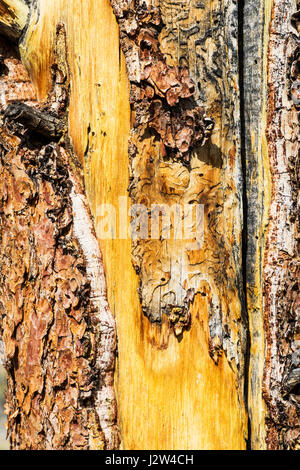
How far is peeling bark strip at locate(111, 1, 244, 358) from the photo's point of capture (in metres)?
1.14

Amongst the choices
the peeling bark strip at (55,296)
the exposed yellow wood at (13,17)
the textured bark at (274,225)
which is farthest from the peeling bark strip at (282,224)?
the exposed yellow wood at (13,17)

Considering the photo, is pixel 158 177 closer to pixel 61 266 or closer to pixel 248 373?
pixel 61 266

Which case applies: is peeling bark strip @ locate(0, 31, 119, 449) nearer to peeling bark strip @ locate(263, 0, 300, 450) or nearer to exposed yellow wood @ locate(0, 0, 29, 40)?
exposed yellow wood @ locate(0, 0, 29, 40)

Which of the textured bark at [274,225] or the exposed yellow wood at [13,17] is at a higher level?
the exposed yellow wood at [13,17]

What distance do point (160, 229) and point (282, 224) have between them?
12.1 inches

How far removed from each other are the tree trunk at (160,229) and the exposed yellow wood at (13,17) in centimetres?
12

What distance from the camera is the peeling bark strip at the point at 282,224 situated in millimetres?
1190

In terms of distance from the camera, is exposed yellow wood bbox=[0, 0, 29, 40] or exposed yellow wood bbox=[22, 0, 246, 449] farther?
exposed yellow wood bbox=[0, 0, 29, 40]

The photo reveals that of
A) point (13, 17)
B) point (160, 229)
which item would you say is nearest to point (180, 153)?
point (160, 229)

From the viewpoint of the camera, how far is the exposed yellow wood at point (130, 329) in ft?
3.85

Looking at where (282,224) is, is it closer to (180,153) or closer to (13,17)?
(180,153)

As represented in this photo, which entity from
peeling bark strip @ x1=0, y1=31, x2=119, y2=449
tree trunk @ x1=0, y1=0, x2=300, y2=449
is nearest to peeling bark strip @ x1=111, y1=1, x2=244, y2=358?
tree trunk @ x1=0, y1=0, x2=300, y2=449

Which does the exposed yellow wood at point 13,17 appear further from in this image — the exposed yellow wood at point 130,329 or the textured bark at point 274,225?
the textured bark at point 274,225

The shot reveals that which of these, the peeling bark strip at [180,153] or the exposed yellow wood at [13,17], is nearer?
the peeling bark strip at [180,153]
